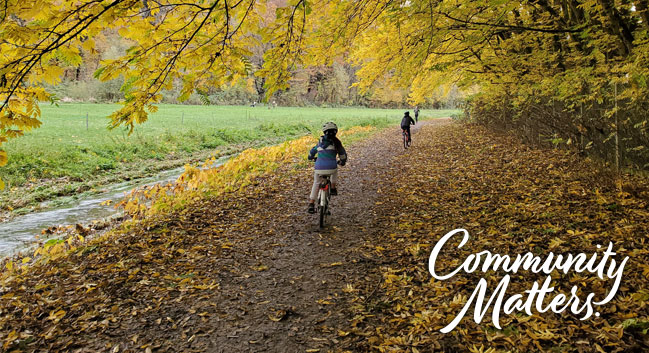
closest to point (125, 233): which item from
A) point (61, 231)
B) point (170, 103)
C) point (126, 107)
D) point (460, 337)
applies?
point (61, 231)

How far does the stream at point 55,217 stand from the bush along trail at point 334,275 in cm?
85

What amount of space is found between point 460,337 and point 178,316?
9.84 ft

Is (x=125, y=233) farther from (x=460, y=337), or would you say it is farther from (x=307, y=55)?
(x=460, y=337)

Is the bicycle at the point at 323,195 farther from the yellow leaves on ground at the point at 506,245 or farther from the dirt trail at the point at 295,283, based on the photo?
the yellow leaves on ground at the point at 506,245

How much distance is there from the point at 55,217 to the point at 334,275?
758cm

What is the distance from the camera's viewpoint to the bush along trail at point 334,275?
3.37 metres

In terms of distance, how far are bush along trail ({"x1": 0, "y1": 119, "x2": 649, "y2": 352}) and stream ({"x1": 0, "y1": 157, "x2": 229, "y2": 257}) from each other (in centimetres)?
85

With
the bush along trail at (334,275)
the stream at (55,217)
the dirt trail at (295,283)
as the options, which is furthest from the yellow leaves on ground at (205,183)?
the dirt trail at (295,283)

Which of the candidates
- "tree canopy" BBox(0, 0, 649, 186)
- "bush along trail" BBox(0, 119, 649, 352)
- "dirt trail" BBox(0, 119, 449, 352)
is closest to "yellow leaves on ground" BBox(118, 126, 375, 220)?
"bush along trail" BBox(0, 119, 649, 352)

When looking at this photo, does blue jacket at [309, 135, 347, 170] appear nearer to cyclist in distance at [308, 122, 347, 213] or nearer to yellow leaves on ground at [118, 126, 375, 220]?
cyclist in distance at [308, 122, 347, 213]

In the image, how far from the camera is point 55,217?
27.3 ft

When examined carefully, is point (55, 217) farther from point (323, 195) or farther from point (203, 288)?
point (323, 195)

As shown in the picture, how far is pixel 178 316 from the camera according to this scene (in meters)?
3.90

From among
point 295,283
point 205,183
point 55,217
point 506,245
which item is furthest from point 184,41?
point 55,217
